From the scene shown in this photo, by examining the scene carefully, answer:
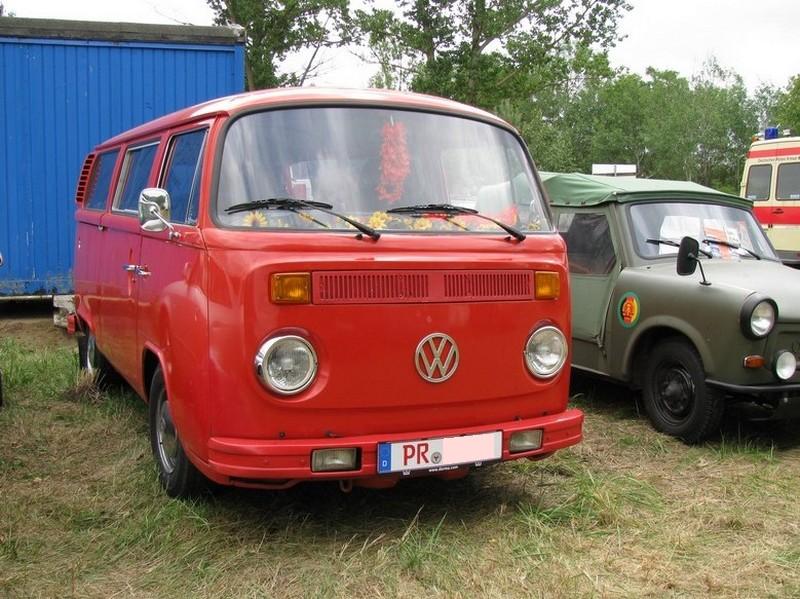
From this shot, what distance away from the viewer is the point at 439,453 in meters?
3.42

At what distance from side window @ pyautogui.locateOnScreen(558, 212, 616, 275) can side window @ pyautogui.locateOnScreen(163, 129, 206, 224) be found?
10.3ft

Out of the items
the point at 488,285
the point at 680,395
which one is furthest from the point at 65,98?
the point at 680,395

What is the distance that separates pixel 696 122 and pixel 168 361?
45.5 m

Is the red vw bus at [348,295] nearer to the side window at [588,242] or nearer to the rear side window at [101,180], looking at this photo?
the rear side window at [101,180]

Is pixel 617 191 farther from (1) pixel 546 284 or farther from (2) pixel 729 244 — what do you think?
(1) pixel 546 284

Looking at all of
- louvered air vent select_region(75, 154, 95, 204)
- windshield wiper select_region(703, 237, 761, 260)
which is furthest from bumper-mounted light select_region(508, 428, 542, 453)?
louvered air vent select_region(75, 154, 95, 204)

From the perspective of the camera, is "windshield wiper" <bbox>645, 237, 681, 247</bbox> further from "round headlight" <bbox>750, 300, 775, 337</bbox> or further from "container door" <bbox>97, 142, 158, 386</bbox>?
"container door" <bbox>97, 142, 158, 386</bbox>

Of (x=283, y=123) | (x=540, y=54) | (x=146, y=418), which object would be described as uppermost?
(x=540, y=54)

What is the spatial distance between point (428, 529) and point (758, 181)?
467 inches

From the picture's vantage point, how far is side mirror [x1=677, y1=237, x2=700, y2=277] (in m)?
4.94

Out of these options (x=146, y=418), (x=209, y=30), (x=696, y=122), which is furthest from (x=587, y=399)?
(x=696, y=122)

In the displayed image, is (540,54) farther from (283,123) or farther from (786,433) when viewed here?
(283,123)

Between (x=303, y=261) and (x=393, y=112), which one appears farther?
(x=393, y=112)

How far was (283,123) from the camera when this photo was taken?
11.7 feet
